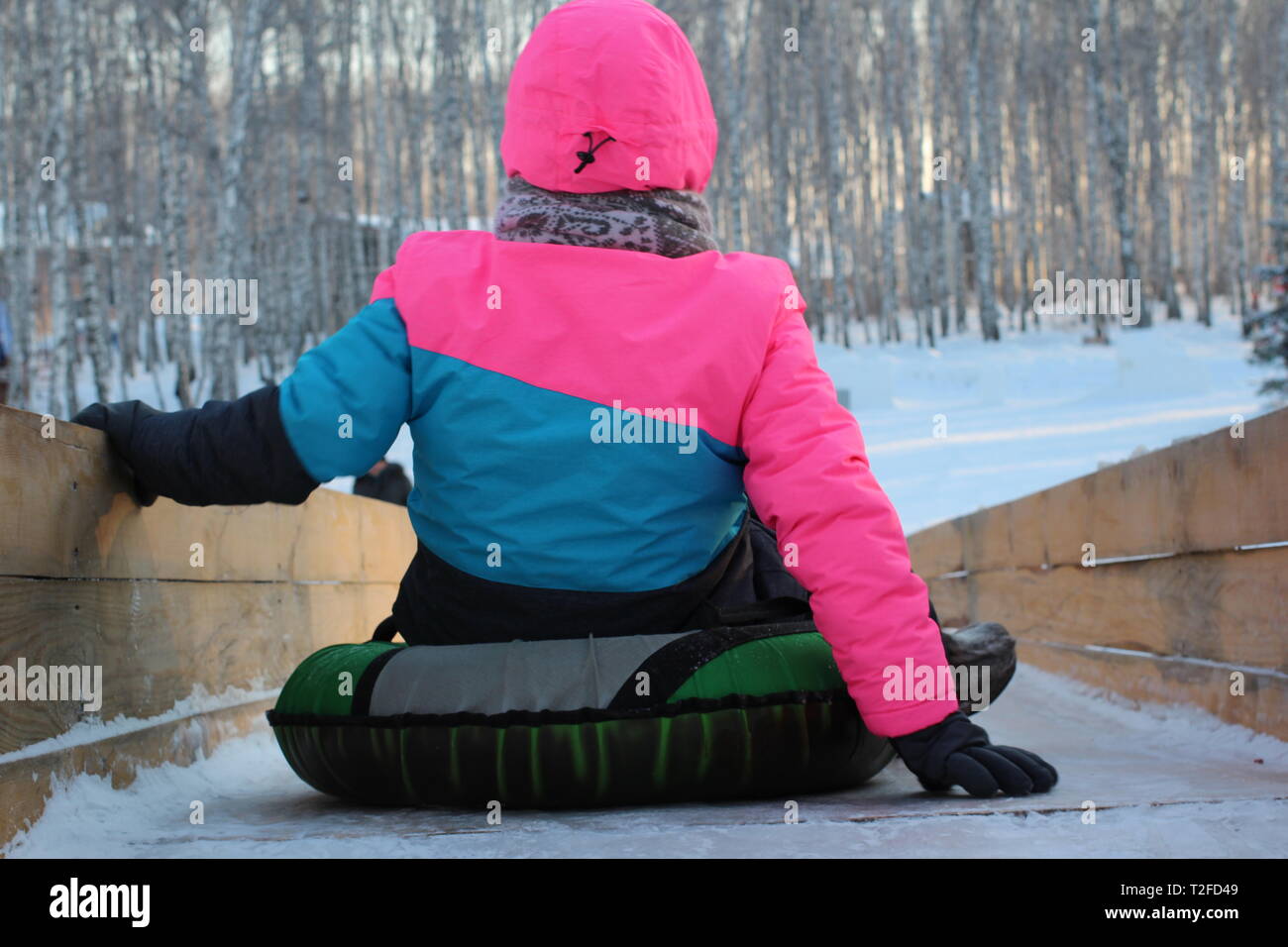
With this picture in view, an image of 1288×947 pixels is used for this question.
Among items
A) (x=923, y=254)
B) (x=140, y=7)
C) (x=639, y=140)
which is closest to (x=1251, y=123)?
(x=923, y=254)

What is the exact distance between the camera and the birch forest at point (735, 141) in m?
16.4

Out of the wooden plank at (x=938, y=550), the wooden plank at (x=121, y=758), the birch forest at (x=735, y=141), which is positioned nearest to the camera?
the wooden plank at (x=121, y=758)

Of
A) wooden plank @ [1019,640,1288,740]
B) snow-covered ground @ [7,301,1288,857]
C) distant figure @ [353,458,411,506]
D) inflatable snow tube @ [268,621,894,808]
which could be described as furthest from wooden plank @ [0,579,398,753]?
distant figure @ [353,458,411,506]

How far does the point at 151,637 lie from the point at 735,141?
16469 mm

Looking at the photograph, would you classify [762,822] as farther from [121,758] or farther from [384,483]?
[384,483]

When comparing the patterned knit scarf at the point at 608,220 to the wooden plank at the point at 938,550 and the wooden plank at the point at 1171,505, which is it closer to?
the wooden plank at the point at 1171,505

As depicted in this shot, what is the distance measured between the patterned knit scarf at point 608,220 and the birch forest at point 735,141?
1128 cm

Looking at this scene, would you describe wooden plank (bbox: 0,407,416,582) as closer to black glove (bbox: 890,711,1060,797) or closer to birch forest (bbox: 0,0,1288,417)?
black glove (bbox: 890,711,1060,797)

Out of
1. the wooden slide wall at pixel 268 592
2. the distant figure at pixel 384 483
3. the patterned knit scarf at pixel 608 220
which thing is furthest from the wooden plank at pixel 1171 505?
the distant figure at pixel 384 483

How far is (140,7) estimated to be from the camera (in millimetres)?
15469

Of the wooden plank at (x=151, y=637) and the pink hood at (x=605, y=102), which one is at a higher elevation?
the pink hood at (x=605, y=102)

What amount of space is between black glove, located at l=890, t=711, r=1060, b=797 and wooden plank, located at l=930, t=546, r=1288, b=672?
2.53 ft
